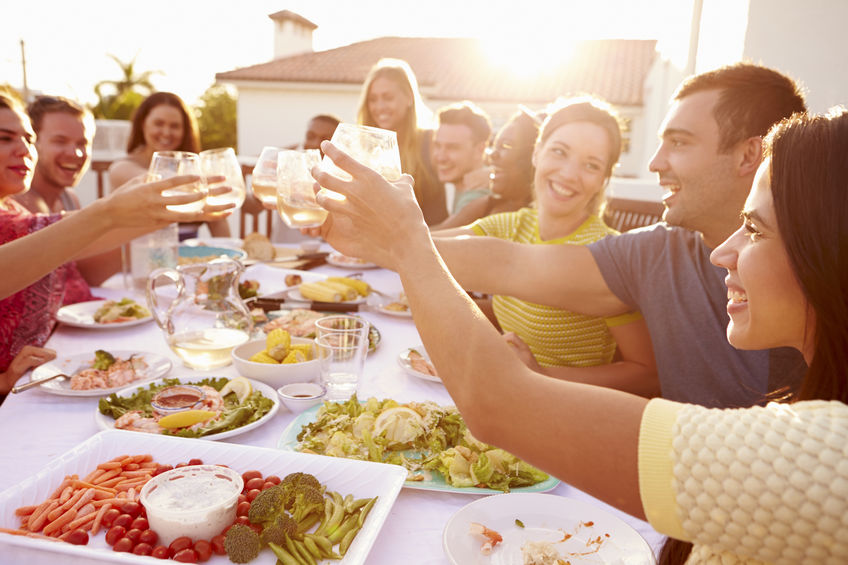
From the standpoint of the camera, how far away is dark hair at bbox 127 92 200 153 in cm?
562

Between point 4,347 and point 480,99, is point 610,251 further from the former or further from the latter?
point 480,99

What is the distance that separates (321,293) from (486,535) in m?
2.17

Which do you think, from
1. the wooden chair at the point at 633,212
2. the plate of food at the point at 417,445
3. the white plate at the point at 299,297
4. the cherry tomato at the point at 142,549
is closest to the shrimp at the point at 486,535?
the plate of food at the point at 417,445

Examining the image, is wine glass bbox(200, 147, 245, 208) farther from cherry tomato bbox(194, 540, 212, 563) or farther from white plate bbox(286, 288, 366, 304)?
cherry tomato bbox(194, 540, 212, 563)

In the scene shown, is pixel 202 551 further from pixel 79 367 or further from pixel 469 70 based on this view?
pixel 469 70

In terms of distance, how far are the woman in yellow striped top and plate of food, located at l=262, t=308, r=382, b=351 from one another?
2.17 ft

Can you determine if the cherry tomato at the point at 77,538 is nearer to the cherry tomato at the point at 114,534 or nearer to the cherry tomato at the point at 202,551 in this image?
the cherry tomato at the point at 114,534

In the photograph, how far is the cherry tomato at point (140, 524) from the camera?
1.22 metres

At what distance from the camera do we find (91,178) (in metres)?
12.3

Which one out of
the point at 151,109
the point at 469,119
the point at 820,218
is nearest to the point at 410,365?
the point at 820,218

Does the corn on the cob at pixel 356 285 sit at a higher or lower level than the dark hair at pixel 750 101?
lower

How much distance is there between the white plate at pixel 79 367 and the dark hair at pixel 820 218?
6.49ft

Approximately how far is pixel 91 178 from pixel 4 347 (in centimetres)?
1124

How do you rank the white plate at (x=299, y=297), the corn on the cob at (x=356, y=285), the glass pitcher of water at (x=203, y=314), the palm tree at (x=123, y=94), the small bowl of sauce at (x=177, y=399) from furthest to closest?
the palm tree at (x=123, y=94)
the corn on the cob at (x=356, y=285)
the white plate at (x=299, y=297)
the glass pitcher of water at (x=203, y=314)
the small bowl of sauce at (x=177, y=399)
